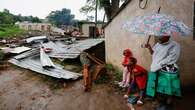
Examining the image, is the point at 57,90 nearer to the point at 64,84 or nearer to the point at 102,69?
the point at 64,84

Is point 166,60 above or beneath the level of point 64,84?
above

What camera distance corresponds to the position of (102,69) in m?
6.57

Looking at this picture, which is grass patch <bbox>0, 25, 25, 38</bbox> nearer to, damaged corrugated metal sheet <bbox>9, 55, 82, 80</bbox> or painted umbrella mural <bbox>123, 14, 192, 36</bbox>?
damaged corrugated metal sheet <bbox>9, 55, 82, 80</bbox>

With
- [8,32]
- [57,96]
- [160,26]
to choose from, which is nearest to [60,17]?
[8,32]

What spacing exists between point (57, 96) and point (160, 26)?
339 centimetres

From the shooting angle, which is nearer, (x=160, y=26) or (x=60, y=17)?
(x=160, y=26)

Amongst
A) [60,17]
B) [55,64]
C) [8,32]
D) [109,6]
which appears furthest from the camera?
[60,17]

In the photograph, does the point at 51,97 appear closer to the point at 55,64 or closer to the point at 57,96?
the point at 57,96

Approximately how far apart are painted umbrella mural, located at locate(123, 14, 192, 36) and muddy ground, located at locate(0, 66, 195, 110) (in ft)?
6.03

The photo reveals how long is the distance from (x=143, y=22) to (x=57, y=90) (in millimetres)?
3359

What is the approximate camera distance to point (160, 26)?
12.8ft

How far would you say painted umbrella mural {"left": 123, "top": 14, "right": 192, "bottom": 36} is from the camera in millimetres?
3850

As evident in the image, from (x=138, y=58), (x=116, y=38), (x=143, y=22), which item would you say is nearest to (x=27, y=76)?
(x=116, y=38)

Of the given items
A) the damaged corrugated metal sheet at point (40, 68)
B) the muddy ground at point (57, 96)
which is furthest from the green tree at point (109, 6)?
the muddy ground at point (57, 96)
